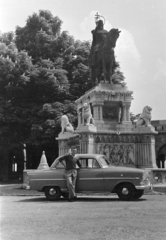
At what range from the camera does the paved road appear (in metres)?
6.58

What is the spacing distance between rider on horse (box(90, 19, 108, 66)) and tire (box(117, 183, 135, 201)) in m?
11.0

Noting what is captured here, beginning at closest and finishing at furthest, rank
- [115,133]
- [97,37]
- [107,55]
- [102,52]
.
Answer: [115,133], [107,55], [102,52], [97,37]

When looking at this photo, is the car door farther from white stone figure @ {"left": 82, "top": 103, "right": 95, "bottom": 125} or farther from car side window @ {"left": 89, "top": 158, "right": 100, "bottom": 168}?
white stone figure @ {"left": 82, "top": 103, "right": 95, "bottom": 125}

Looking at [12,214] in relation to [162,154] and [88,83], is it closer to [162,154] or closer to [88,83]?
[162,154]

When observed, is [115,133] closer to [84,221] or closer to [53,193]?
[53,193]

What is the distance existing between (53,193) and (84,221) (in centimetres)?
473

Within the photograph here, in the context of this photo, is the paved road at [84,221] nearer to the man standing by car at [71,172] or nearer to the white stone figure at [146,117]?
the man standing by car at [71,172]

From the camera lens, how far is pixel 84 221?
802cm

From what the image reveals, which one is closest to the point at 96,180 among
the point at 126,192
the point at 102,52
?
the point at 126,192

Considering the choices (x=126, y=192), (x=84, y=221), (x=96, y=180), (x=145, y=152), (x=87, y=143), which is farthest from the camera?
(x=145, y=152)

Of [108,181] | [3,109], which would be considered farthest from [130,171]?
[3,109]

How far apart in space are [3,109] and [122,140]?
15.3m

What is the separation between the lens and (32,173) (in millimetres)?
12875

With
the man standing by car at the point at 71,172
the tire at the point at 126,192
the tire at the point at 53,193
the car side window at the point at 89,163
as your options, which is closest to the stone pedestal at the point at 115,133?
the car side window at the point at 89,163
